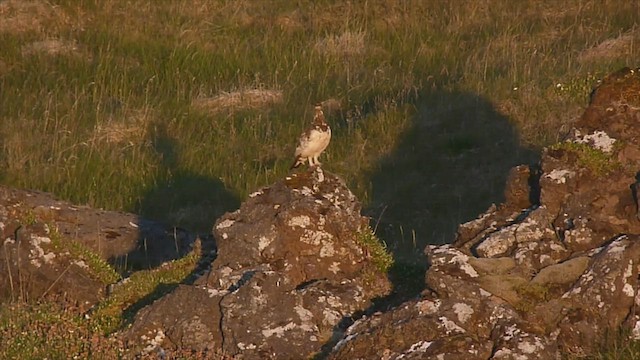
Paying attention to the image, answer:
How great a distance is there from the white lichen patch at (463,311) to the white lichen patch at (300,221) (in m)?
1.52

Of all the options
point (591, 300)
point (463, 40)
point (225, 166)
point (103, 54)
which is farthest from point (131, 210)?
point (591, 300)

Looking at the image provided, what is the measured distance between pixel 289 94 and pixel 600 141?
364 inches

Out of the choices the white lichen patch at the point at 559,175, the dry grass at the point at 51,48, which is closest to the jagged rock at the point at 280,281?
the white lichen patch at the point at 559,175

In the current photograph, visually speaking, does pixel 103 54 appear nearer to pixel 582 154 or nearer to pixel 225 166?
pixel 225 166

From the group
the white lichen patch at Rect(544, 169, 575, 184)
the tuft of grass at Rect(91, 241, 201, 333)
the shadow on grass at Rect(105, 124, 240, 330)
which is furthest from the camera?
the shadow on grass at Rect(105, 124, 240, 330)

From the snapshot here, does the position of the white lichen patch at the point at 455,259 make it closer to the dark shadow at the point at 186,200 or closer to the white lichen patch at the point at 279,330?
the white lichen patch at the point at 279,330

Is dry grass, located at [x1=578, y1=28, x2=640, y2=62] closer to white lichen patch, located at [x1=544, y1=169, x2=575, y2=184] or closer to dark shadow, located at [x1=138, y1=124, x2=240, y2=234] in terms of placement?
dark shadow, located at [x1=138, y1=124, x2=240, y2=234]

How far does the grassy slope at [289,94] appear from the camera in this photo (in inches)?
578

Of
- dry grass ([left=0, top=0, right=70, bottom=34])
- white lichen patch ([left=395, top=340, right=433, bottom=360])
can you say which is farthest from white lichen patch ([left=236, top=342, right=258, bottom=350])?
dry grass ([left=0, top=0, right=70, bottom=34])

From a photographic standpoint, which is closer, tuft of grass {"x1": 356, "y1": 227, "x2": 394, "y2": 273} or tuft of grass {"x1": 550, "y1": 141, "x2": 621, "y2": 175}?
tuft of grass {"x1": 550, "y1": 141, "x2": 621, "y2": 175}

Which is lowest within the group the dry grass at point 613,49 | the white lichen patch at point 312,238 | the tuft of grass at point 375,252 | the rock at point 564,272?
the dry grass at point 613,49

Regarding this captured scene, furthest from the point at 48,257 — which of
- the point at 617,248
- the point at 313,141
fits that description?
the point at 617,248

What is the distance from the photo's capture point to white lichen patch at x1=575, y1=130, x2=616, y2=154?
8398mm

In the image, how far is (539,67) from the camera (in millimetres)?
16359
